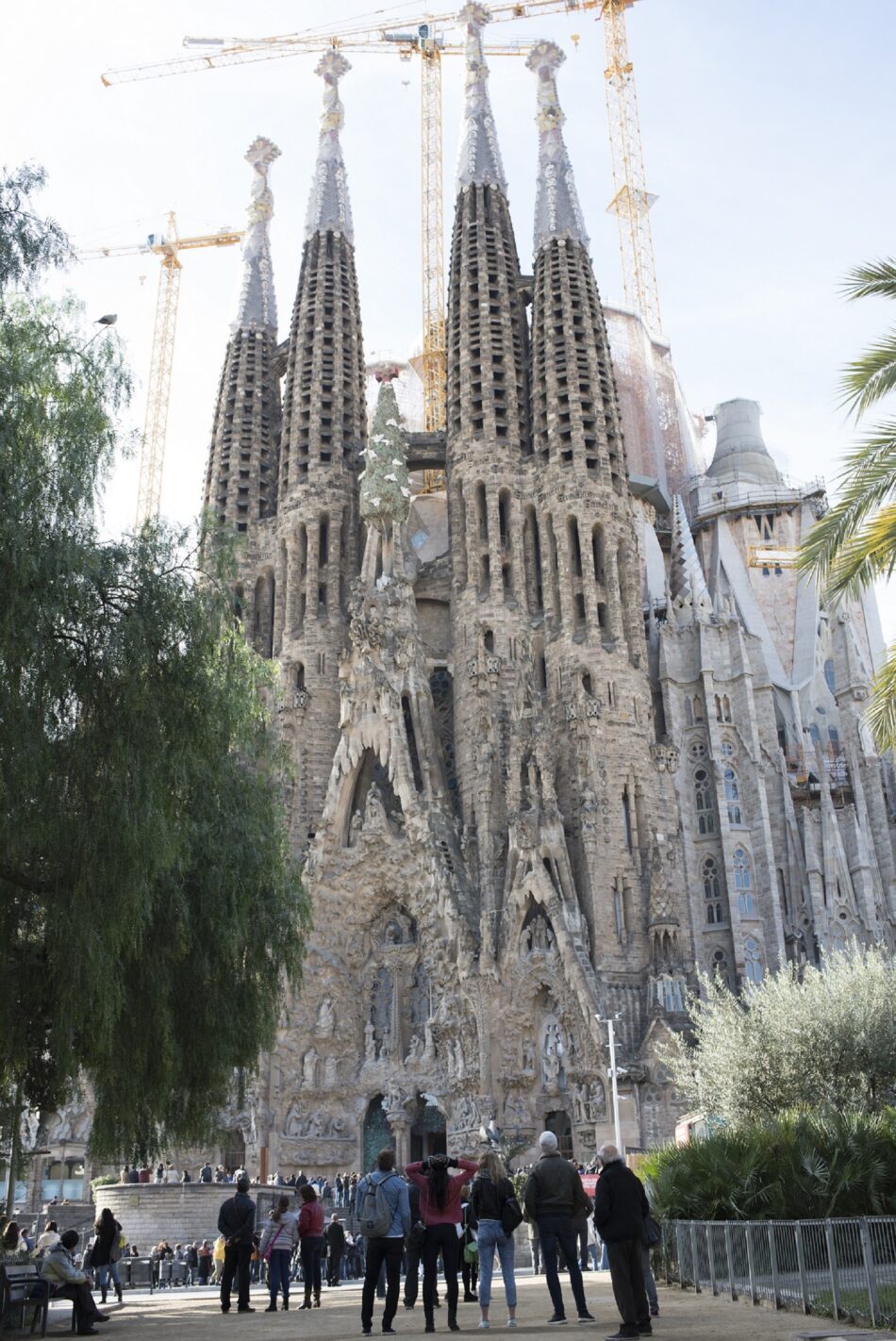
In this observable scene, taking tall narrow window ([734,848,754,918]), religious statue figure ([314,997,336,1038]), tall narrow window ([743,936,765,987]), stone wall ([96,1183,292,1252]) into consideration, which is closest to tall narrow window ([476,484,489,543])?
tall narrow window ([734,848,754,918])

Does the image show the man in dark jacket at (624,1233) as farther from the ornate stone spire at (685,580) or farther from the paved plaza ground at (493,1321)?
the ornate stone spire at (685,580)

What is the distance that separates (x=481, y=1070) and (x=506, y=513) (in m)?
18.4

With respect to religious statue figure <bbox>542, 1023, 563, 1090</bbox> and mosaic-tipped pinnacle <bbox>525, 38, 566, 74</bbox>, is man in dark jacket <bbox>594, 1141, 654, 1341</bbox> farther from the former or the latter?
mosaic-tipped pinnacle <bbox>525, 38, 566, 74</bbox>

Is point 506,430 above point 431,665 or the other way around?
above

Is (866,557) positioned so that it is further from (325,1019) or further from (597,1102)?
(325,1019)

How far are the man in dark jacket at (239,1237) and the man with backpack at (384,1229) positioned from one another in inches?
118

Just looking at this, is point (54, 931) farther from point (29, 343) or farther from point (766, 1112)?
point (766, 1112)

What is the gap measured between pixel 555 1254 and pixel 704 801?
113 feet

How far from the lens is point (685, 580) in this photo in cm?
5009

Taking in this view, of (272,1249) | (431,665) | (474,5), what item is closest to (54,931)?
(272,1249)

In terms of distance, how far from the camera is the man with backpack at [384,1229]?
10391mm

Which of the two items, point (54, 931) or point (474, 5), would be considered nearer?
point (54, 931)

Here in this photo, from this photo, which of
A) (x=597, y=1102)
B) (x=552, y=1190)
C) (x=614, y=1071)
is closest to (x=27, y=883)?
(x=552, y=1190)

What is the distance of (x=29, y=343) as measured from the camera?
50.1ft
